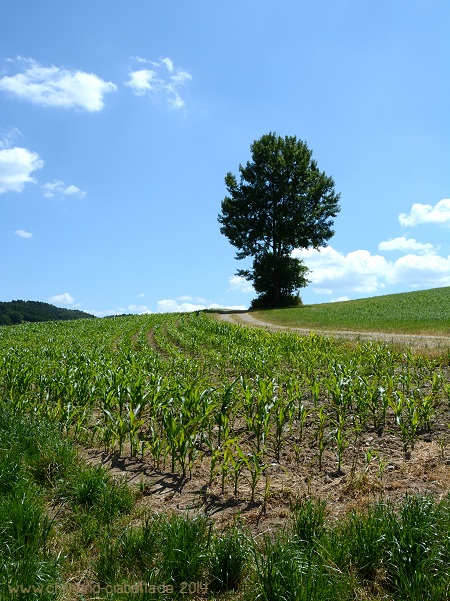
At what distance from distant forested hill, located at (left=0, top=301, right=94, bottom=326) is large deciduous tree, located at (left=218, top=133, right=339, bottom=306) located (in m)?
46.2

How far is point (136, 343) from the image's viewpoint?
2284cm

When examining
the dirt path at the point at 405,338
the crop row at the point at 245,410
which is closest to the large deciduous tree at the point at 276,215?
the dirt path at the point at 405,338

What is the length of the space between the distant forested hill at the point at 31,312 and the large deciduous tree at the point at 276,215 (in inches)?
1820

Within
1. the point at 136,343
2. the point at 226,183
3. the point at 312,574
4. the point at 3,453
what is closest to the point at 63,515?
the point at 3,453

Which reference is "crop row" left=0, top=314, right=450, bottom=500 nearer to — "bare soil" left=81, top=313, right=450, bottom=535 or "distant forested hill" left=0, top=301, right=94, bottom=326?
"bare soil" left=81, top=313, right=450, bottom=535

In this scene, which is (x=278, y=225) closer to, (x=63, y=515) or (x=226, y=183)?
(x=226, y=183)

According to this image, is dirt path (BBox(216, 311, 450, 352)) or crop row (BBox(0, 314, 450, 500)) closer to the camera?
crop row (BBox(0, 314, 450, 500))

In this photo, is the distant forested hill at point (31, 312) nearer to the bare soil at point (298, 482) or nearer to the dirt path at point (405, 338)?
the dirt path at point (405, 338)

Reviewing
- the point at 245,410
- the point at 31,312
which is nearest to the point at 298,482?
the point at 245,410

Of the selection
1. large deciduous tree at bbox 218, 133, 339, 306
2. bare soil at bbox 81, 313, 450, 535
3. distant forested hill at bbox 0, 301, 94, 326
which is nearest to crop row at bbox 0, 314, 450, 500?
bare soil at bbox 81, 313, 450, 535

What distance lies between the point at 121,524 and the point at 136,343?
62.1 ft

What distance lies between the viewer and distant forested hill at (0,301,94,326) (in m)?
94.3

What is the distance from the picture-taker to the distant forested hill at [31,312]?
94.3 m

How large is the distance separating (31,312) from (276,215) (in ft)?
233
